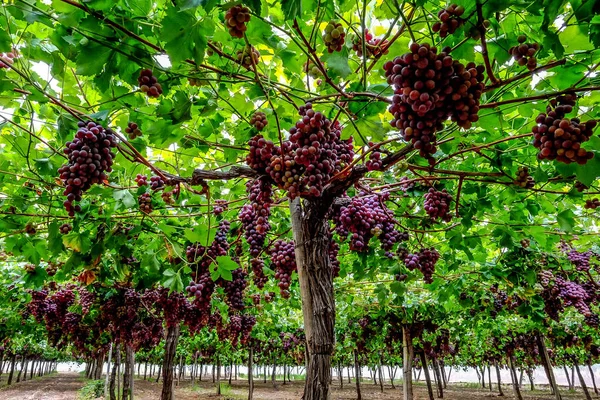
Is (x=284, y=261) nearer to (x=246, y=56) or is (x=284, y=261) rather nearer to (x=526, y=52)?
(x=246, y=56)

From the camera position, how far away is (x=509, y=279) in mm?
4672

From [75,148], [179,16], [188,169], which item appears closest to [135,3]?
[179,16]

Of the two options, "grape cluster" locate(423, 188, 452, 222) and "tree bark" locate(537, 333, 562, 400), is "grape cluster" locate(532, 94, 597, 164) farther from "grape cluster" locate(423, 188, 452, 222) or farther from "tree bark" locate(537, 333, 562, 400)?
"tree bark" locate(537, 333, 562, 400)

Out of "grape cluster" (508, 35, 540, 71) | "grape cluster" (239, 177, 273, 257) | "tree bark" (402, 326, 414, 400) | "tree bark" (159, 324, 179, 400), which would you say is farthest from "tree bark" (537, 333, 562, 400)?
"grape cluster" (508, 35, 540, 71)

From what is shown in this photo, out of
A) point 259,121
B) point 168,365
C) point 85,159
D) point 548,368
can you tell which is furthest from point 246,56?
point 548,368

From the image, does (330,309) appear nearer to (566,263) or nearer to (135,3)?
(135,3)

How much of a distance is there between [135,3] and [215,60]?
0.52 m

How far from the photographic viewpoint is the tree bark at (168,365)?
7227 mm

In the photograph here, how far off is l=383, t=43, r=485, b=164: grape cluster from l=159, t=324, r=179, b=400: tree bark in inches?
289

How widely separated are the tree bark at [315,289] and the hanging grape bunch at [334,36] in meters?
1.08

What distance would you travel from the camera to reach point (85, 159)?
5.34ft

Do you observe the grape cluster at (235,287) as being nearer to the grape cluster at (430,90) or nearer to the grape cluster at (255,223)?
the grape cluster at (255,223)

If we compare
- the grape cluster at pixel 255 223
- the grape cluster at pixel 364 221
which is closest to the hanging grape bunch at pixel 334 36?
the grape cluster at pixel 255 223

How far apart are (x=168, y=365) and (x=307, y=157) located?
24.4ft
